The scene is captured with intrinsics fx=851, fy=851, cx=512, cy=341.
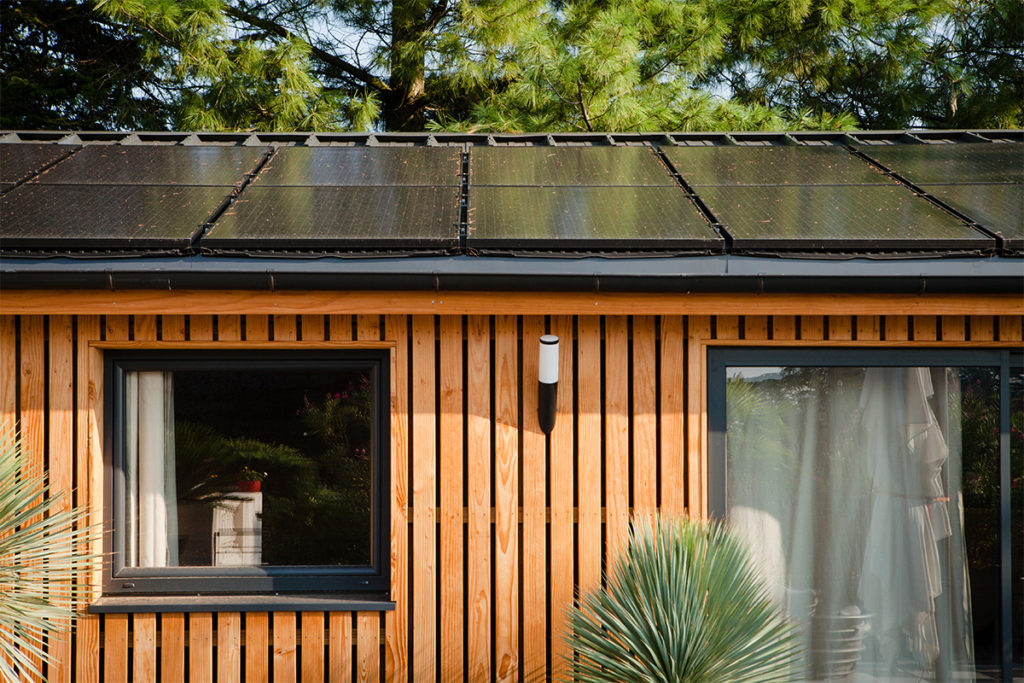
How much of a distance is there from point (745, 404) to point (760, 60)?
8.60 metres

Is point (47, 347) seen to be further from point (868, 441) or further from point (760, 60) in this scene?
point (760, 60)

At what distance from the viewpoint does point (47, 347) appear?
14.0 ft

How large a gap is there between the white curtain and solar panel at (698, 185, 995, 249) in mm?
3015

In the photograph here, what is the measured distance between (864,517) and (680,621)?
4.53 feet

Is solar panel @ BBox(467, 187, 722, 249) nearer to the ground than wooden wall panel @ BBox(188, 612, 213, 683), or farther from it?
farther from it

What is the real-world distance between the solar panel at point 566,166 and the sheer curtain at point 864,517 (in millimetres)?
1587

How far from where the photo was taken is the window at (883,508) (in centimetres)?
442

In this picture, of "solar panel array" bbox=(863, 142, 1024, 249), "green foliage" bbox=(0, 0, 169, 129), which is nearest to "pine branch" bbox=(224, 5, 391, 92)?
"green foliage" bbox=(0, 0, 169, 129)

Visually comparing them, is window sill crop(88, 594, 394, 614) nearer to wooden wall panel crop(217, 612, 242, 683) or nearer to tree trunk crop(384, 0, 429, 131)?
wooden wall panel crop(217, 612, 242, 683)

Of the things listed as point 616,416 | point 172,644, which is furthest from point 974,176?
point 172,644

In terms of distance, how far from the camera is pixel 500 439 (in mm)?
4328

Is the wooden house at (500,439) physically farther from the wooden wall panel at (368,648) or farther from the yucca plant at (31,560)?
the yucca plant at (31,560)

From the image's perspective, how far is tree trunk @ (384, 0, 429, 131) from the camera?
10289 millimetres

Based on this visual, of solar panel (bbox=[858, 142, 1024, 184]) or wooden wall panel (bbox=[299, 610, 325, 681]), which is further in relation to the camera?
solar panel (bbox=[858, 142, 1024, 184])
